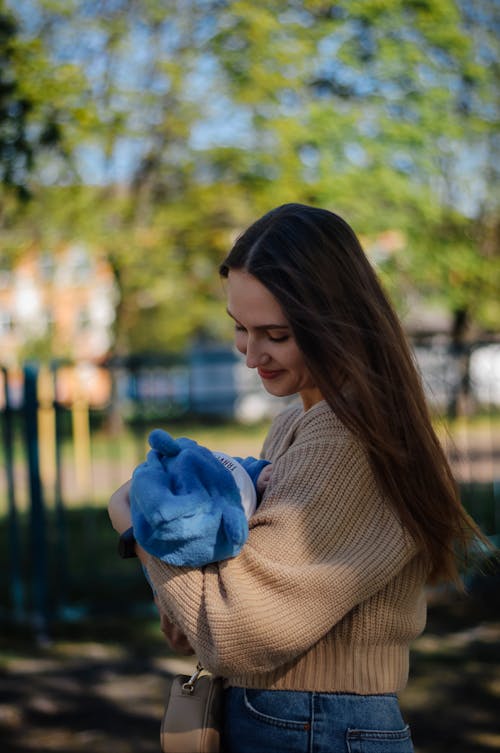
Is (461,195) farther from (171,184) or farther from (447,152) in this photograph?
(171,184)

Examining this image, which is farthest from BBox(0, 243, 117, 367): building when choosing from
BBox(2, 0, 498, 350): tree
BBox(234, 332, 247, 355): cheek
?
BBox(234, 332, 247, 355): cheek

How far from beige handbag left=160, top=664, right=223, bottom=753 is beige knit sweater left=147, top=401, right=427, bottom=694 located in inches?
2.0

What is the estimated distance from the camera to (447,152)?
11.8 m

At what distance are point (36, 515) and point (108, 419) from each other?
1004mm

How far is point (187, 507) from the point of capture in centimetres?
145

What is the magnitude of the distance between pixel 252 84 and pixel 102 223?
138 inches

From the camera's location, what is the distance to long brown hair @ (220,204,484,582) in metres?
1.57

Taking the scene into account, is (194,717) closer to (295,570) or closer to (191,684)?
(191,684)

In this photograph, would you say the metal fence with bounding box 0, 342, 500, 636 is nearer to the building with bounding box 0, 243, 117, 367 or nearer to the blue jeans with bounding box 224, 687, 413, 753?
the blue jeans with bounding box 224, 687, 413, 753

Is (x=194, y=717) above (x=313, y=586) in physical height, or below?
below

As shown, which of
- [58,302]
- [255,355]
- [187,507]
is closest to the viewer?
[187,507]

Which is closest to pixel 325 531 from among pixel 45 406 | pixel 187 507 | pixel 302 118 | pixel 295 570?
pixel 295 570

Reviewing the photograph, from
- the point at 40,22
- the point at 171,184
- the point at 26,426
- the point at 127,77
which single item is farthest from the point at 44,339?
the point at 26,426

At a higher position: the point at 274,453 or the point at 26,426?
the point at 274,453
